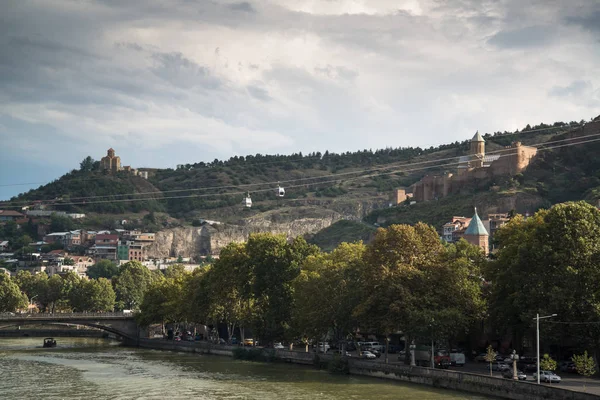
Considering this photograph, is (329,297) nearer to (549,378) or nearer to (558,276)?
(558,276)

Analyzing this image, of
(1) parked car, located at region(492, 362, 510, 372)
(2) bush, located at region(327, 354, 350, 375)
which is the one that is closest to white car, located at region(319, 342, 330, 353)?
(2) bush, located at region(327, 354, 350, 375)

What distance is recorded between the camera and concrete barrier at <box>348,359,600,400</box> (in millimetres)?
44219

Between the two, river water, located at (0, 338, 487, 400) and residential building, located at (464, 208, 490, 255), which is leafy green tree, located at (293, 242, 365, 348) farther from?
residential building, located at (464, 208, 490, 255)

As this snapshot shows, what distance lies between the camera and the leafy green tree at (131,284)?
149875 mm

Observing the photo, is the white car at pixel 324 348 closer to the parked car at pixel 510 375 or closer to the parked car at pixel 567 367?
the parked car at pixel 510 375

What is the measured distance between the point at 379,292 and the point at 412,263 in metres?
3.45

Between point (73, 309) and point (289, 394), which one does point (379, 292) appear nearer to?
point (289, 394)

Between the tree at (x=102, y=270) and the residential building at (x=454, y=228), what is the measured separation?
83.4 meters

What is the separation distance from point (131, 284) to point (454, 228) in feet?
188

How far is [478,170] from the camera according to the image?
163 meters

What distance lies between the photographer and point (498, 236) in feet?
216

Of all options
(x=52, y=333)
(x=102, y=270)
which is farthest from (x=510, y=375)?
(x=102, y=270)

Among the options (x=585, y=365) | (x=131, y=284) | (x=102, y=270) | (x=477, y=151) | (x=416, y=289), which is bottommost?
(x=585, y=365)

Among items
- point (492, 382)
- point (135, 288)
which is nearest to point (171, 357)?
point (492, 382)
